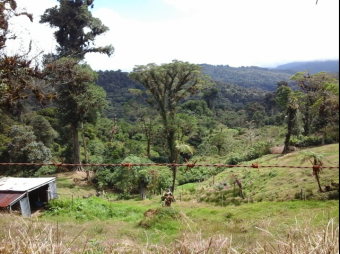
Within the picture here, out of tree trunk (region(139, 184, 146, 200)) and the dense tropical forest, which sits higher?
the dense tropical forest

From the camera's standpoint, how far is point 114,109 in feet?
153

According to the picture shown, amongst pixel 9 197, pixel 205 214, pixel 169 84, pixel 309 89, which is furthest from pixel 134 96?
pixel 9 197

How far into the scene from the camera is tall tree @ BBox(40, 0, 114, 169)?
25.3 ft

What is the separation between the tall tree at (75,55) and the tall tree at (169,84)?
2611mm

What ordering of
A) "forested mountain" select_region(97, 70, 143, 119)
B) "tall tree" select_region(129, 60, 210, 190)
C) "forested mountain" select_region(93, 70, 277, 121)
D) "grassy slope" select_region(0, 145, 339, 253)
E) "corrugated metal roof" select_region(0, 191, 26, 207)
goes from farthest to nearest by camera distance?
1. "forested mountain" select_region(93, 70, 277, 121)
2. "forested mountain" select_region(97, 70, 143, 119)
3. "tall tree" select_region(129, 60, 210, 190)
4. "corrugated metal roof" select_region(0, 191, 26, 207)
5. "grassy slope" select_region(0, 145, 339, 253)

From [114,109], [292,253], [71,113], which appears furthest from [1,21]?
[114,109]

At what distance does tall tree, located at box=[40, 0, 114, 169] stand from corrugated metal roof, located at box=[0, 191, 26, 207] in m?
3.18

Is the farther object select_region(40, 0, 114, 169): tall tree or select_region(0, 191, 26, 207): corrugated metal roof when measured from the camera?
select_region(40, 0, 114, 169): tall tree

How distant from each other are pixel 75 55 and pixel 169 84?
20.7 feet

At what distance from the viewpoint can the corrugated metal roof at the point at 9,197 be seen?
4354 mm

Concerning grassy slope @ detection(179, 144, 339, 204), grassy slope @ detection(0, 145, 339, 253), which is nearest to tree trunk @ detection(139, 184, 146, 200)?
grassy slope @ detection(0, 145, 339, 253)

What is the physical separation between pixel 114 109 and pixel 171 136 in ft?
105

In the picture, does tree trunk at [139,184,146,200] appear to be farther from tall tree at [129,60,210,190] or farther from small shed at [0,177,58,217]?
small shed at [0,177,58,217]

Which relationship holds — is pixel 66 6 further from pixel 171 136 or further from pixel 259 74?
pixel 259 74
